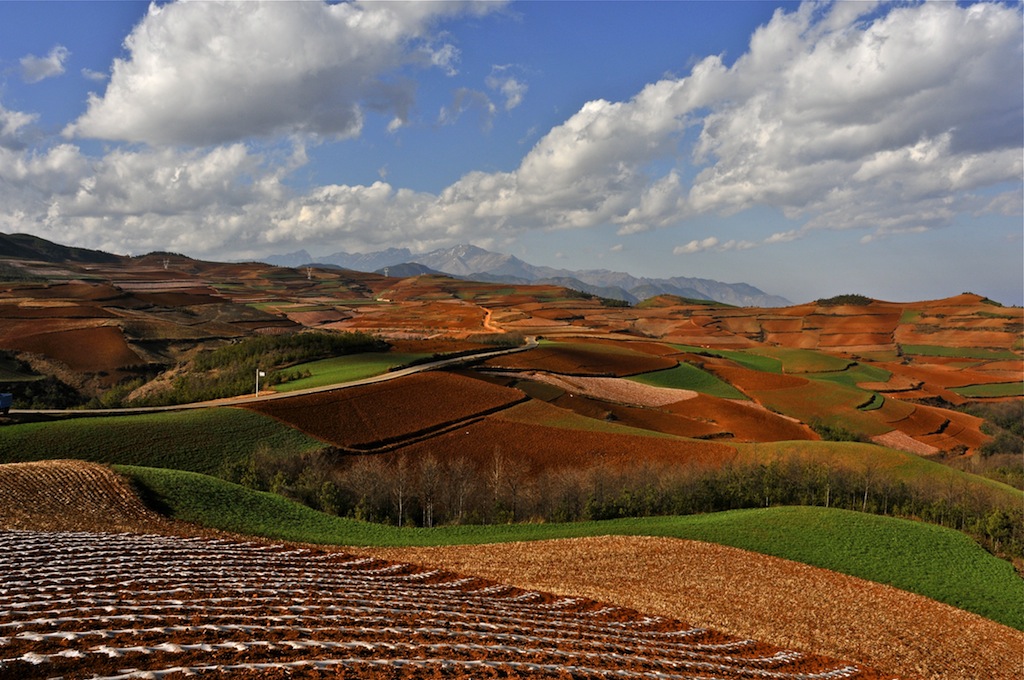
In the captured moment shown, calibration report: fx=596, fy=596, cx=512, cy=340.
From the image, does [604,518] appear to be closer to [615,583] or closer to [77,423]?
[615,583]

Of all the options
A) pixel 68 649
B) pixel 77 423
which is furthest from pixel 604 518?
pixel 77 423

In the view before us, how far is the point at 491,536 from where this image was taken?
39.0 meters

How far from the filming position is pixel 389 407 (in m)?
69.4

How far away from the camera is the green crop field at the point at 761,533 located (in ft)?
110

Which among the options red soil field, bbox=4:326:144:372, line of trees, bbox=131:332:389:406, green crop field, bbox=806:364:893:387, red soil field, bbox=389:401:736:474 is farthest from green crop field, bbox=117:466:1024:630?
green crop field, bbox=806:364:893:387

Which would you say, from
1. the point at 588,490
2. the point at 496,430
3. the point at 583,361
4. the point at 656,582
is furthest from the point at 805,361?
the point at 656,582

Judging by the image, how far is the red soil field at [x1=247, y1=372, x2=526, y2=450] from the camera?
202 ft

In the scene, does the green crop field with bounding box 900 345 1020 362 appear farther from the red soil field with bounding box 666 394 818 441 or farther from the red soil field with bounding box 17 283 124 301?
the red soil field with bounding box 17 283 124 301

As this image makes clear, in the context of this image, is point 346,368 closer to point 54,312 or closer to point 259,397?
point 259,397

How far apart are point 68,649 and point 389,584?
40.8 ft

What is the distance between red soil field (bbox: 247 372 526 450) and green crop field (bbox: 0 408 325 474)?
3.05 m

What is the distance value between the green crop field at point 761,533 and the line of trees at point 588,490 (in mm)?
5457

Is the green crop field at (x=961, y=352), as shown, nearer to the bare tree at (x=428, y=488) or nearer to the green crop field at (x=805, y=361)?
the green crop field at (x=805, y=361)

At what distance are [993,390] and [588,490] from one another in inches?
5300
